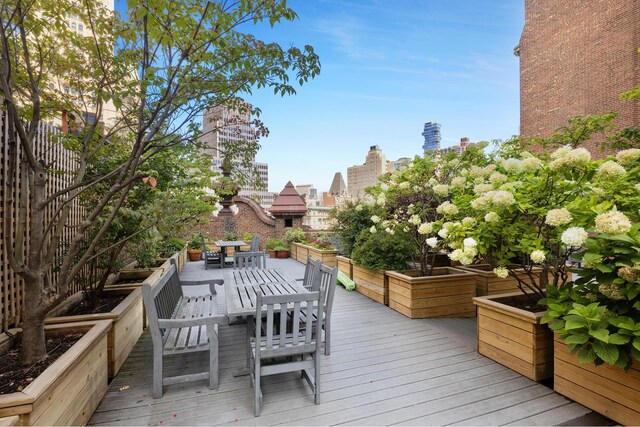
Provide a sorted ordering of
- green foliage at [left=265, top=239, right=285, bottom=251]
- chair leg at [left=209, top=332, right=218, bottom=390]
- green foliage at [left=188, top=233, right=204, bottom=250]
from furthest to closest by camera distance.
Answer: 1. green foliage at [left=265, top=239, right=285, bottom=251]
2. green foliage at [left=188, top=233, right=204, bottom=250]
3. chair leg at [left=209, top=332, right=218, bottom=390]

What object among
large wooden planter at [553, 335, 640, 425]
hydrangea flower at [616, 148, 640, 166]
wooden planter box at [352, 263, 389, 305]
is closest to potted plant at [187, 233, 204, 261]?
wooden planter box at [352, 263, 389, 305]

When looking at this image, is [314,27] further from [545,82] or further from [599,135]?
[545,82]

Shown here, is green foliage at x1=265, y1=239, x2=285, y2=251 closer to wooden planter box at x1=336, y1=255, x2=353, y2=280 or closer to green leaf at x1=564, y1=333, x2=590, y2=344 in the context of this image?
wooden planter box at x1=336, y1=255, x2=353, y2=280

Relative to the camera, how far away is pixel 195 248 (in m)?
10.6

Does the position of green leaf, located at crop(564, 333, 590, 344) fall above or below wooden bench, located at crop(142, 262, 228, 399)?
above

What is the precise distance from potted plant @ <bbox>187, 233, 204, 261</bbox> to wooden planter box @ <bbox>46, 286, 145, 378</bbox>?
6690 millimetres

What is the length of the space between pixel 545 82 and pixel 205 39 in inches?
610

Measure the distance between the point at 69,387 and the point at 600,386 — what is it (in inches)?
138

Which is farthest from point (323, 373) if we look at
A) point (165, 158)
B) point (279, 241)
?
point (279, 241)

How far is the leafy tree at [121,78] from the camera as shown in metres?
1.99

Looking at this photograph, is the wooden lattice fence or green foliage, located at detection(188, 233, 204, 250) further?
green foliage, located at detection(188, 233, 204, 250)

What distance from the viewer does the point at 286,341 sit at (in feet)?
7.70

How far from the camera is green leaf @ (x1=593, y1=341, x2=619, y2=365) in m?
1.75

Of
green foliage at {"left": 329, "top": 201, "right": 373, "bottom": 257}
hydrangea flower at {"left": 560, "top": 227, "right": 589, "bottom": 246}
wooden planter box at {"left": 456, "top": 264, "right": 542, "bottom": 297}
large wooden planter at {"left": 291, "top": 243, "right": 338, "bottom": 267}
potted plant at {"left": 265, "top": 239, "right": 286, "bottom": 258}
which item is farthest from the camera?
potted plant at {"left": 265, "top": 239, "right": 286, "bottom": 258}
